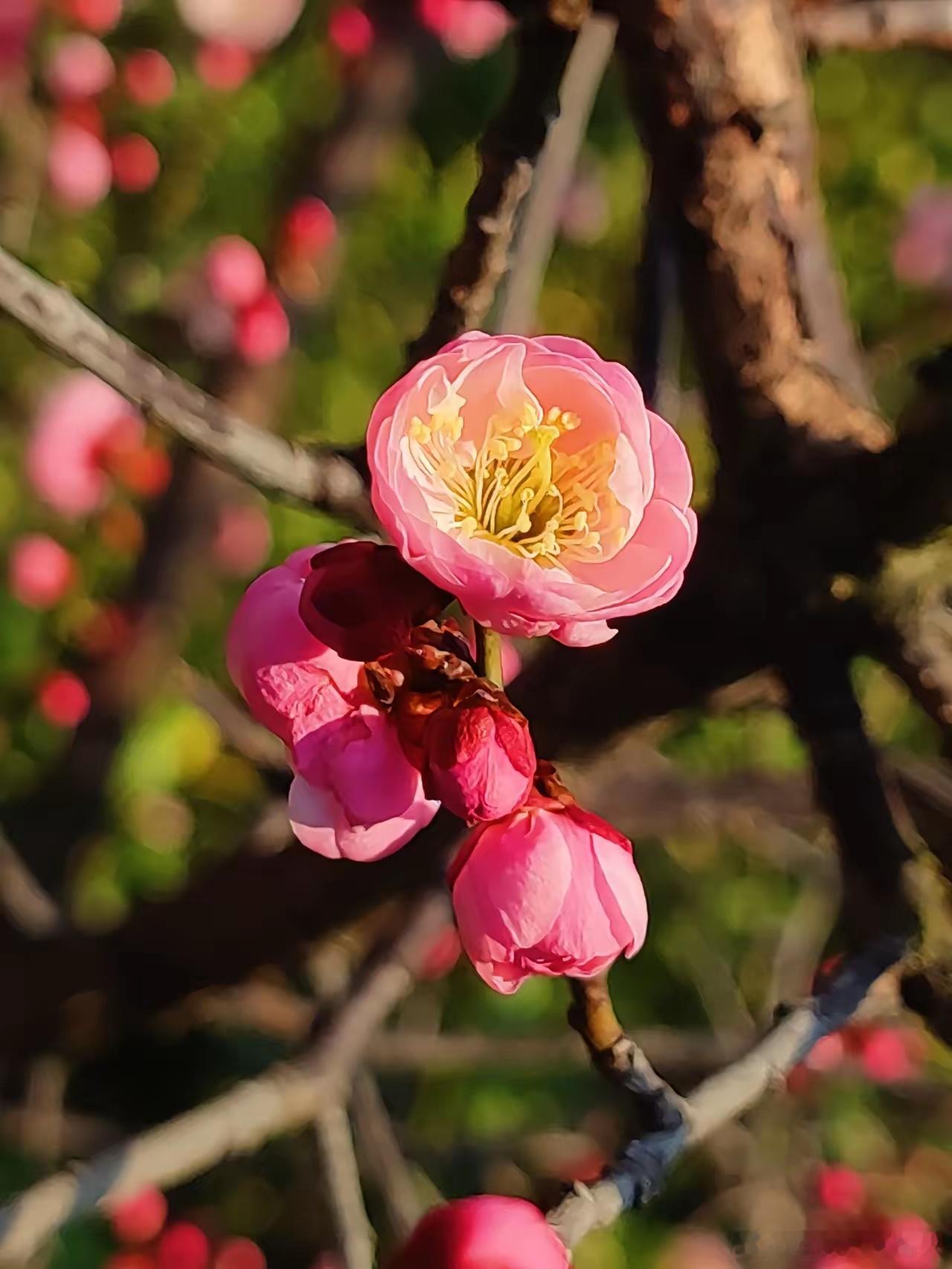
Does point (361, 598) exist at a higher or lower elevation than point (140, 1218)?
higher

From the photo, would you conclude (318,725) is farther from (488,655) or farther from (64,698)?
(64,698)

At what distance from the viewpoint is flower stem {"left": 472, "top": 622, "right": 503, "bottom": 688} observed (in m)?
0.45

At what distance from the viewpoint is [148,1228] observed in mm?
1386

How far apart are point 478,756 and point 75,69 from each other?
172 cm

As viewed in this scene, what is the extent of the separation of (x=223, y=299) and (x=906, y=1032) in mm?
1369

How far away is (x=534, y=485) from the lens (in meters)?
0.50

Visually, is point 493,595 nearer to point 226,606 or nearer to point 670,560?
point 670,560

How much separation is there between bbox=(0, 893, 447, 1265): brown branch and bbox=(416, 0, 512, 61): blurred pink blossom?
3.59 feet

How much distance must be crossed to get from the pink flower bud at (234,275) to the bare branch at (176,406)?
980 mm

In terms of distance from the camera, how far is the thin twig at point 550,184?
0.94 m

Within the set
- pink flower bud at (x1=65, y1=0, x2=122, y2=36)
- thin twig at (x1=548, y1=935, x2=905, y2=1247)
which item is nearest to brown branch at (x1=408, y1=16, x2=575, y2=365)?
thin twig at (x1=548, y1=935, x2=905, y2=1247)

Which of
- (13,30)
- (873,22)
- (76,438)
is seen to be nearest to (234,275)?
(76,438)

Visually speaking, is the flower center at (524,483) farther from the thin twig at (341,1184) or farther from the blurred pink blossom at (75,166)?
the blurred pink blossom at (75,166)

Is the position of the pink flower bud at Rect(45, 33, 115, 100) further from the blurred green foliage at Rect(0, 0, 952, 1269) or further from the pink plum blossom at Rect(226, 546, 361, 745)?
the pink plum blossom at Rect(226, 546, 361, 745)
